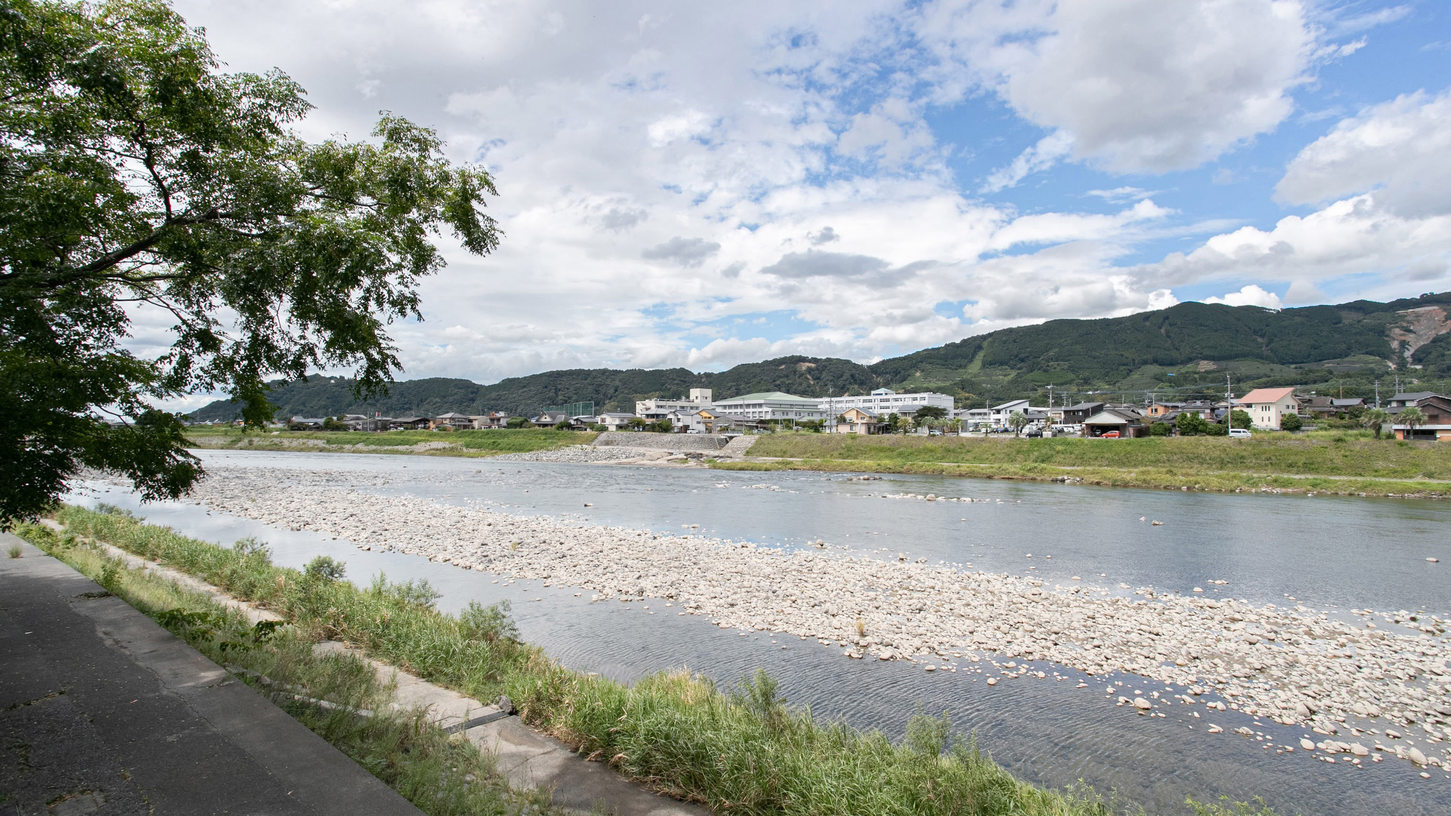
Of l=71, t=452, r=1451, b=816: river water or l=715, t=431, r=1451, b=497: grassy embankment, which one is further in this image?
l=715, t=431, r=1451, b=497: grassy embankment

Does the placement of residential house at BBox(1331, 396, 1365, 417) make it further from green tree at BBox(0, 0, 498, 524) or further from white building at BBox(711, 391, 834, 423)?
green tree at BBox(0, 0, 498, 524)

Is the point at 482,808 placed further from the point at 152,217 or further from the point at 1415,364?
the point at 1415,364

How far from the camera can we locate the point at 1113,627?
1242 centimetres

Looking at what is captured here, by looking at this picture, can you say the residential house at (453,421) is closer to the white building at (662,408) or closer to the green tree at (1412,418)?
the white building at (662,408)

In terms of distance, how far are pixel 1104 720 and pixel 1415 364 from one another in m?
226

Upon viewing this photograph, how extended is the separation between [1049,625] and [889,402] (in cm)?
13619

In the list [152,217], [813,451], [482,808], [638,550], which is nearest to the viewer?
[482,808]

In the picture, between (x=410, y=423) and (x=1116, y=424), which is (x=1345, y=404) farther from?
(x=410, y=423)

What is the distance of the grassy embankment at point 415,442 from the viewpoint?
82.3m

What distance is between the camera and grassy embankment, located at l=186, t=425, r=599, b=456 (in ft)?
270

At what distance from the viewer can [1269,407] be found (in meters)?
71.9

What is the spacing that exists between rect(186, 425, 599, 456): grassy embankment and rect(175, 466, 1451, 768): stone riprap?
63031mm

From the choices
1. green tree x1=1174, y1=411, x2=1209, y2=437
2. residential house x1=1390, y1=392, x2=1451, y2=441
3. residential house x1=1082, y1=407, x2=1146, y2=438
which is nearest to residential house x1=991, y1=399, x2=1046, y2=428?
residential house x1=1082, y1=407, x2=1146, y2=438

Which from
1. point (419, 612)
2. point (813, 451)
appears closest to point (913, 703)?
point (419, 612)
